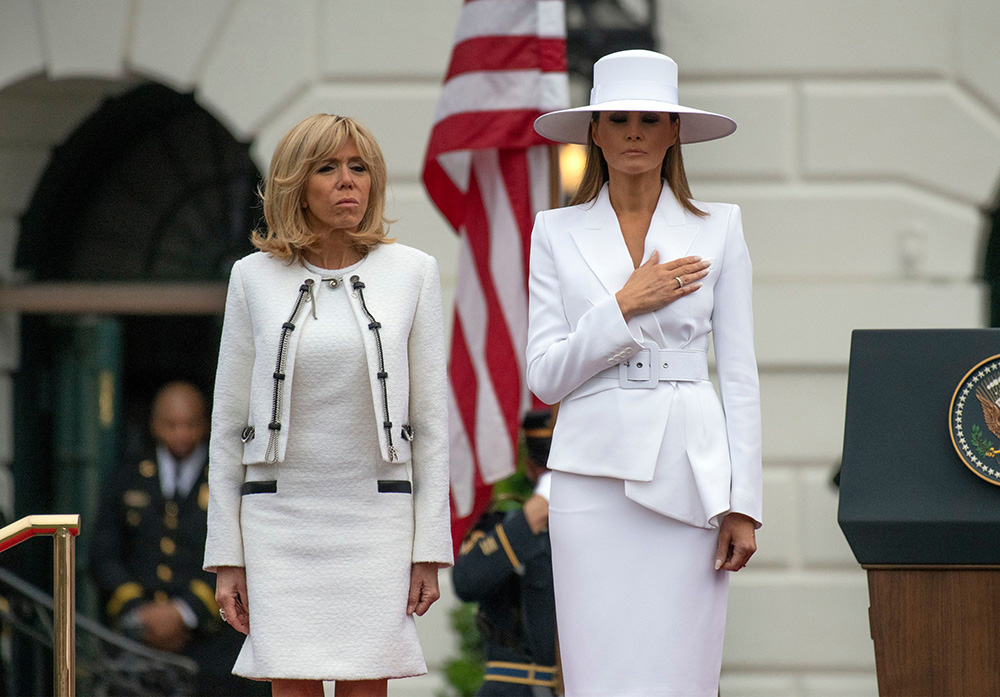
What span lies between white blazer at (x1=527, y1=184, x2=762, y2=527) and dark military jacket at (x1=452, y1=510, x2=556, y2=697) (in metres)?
1.34

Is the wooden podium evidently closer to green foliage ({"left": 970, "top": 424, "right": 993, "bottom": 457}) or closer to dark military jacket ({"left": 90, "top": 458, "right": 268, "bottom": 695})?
green foliage ({"left": 970, "top": 424, "right": 993, "bottom": 457})

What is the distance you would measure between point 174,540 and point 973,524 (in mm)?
4762

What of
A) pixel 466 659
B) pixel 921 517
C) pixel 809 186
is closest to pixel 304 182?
pixel 921 517

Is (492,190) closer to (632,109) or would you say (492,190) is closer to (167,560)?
(632,109)

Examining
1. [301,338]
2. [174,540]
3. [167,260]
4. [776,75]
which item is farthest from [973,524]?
[167,260]

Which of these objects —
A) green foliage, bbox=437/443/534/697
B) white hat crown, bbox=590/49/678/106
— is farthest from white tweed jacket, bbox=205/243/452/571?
green foliage, bbox=437/443/534/697

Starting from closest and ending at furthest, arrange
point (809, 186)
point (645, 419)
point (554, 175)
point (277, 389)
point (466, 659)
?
1. point (277, 389)
2. point (645, 419)
3. point (554, 175)
4. point (466, 659)
5. point (809, 186)

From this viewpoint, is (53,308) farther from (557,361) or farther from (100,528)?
(557,361)

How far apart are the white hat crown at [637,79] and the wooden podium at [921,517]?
80 centimetres

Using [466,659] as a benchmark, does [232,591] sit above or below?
above

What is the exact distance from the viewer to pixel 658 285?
3338 millimetres

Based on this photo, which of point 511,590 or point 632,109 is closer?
point 632,109

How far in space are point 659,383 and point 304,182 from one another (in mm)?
988

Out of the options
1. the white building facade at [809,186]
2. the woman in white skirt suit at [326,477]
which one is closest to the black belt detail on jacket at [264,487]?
the woman in white skirt suit at [326,477]
